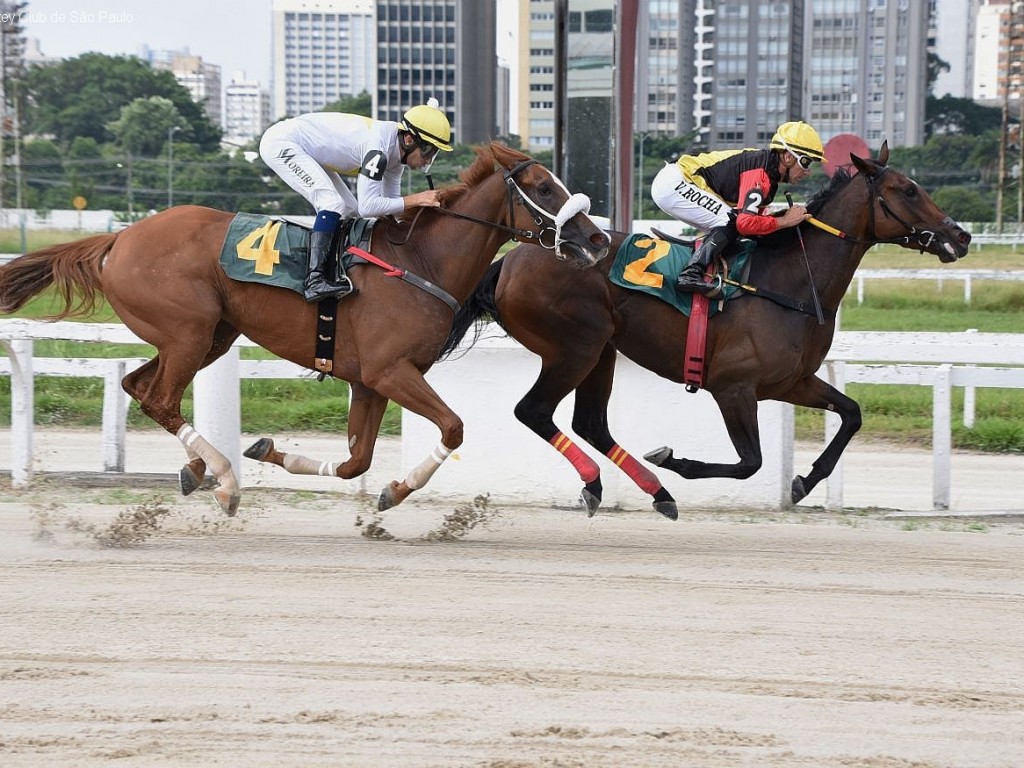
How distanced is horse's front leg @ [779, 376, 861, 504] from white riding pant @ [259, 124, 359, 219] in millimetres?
2427

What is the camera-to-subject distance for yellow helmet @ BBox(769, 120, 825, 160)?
6055 millimetres

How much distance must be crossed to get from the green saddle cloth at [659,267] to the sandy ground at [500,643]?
3.90 ft

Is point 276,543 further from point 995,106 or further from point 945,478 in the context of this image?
point 995,106

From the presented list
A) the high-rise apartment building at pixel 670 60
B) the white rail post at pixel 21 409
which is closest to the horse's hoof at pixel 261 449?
the white rail post at pixel 21 409

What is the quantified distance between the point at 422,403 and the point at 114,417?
2.80 m

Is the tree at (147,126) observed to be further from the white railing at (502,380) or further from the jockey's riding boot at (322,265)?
the jockey's riding boot at (322,265)

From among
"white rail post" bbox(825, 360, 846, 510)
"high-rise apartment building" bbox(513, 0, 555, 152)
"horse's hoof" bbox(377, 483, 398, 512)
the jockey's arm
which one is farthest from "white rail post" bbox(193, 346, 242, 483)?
"high-rise apartment building" bbox(513, 0, 555, 152)

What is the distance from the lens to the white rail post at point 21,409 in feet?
24.0

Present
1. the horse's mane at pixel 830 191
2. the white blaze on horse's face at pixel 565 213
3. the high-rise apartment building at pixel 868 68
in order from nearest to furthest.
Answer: the white blaze on horse's face at pixel 565 213 < the horse's mane at pixel 830 191 < the high-rise apartment building at pixel 868 68

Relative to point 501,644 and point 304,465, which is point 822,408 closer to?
point 304,465

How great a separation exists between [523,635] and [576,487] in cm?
284

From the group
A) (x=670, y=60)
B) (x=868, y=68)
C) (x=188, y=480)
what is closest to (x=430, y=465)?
(x=188, y=480)

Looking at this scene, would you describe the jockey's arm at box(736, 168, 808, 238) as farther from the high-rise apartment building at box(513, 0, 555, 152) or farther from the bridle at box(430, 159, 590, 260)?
the high-rise apartment building at box(513, 0, 555, 152)

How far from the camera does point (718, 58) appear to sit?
4023 inches
